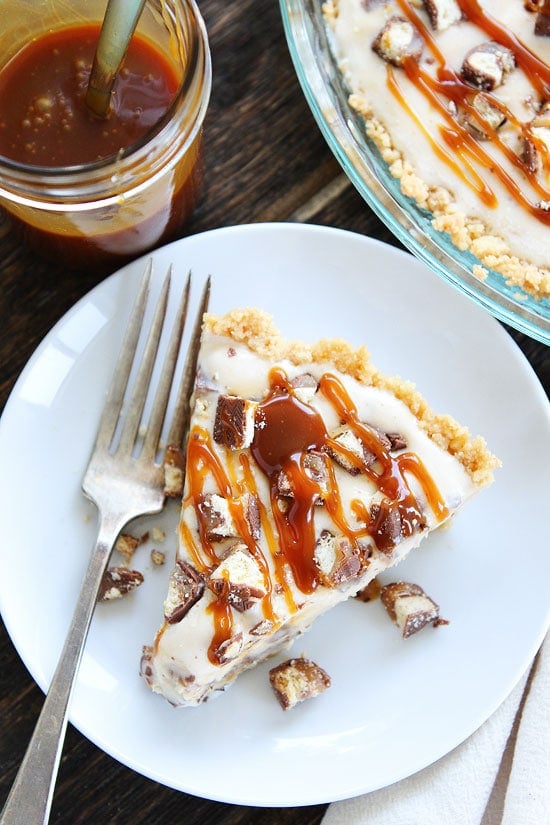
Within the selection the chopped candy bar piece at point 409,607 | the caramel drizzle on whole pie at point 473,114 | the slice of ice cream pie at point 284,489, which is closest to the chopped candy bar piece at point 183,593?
the slice of ice cream pie at point 284,489

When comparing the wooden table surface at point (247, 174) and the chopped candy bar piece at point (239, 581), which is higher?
the wooden table surface at point (247, 174)

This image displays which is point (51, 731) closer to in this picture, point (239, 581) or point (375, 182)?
point (239, 581)

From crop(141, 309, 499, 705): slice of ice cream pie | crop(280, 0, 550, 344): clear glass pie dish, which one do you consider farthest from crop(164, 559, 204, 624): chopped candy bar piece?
crop(280, 0, 550, 344): clear glass pie dish

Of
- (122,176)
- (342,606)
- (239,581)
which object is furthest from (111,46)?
(342,606)

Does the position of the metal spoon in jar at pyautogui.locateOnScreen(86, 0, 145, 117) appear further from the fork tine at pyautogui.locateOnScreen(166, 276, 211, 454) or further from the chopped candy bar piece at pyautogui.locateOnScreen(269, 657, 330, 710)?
the chopped candy bar piece at pyautogui.locateOnScreen(269, 657, 330, 710)

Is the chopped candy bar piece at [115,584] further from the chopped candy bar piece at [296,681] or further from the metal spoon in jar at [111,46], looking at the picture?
the metal spoon in jar at [111,46]

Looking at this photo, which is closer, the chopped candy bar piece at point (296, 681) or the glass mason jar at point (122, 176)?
the glass mason jar at point (122, 176)
